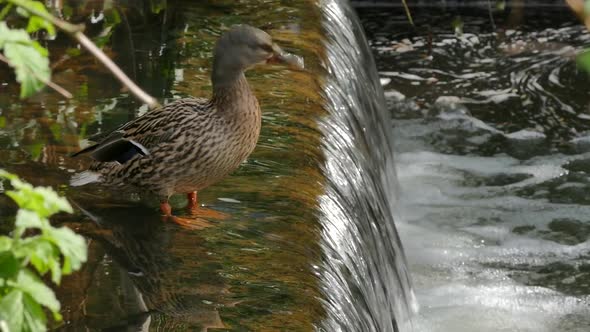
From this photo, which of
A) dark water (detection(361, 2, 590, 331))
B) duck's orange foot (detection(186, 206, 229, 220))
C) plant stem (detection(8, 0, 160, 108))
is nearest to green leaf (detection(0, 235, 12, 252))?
plant stem (detection(8, 0, 160, 108))

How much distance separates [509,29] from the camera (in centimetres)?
1071

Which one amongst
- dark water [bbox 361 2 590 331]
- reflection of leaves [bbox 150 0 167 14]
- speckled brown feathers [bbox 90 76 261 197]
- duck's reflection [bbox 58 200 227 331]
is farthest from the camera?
reflection of leaves [bbox 150 0 167 14]

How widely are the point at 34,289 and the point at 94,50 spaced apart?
21.3 inches

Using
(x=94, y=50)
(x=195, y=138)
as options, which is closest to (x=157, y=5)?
(x=195, y=138)

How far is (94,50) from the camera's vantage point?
193cm

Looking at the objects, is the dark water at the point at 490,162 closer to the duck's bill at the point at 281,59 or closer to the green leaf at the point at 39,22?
the duck's bill at the point at 281,59

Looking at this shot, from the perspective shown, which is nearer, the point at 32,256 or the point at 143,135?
the point at 32,256

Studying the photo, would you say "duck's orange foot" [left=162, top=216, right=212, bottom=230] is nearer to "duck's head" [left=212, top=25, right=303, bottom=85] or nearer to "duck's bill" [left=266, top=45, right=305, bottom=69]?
"duck's head" [left=212, top=25, right=303, bottom=85]

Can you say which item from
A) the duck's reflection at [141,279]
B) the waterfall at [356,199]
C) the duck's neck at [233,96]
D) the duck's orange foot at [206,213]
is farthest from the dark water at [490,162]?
the duck's reflection at [141,279]

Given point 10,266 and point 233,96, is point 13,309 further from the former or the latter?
point 233,96

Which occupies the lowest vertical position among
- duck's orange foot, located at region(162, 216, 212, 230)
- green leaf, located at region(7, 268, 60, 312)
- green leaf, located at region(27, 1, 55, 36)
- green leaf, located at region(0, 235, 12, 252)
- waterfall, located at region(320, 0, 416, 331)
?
waterfall, located at region(320, 0, 416, 331)

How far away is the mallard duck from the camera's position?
4105 mm

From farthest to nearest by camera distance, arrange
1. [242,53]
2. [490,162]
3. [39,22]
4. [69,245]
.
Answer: [490,162] < [242,53] < [39,22] < [69,245]

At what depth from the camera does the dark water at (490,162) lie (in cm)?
619
